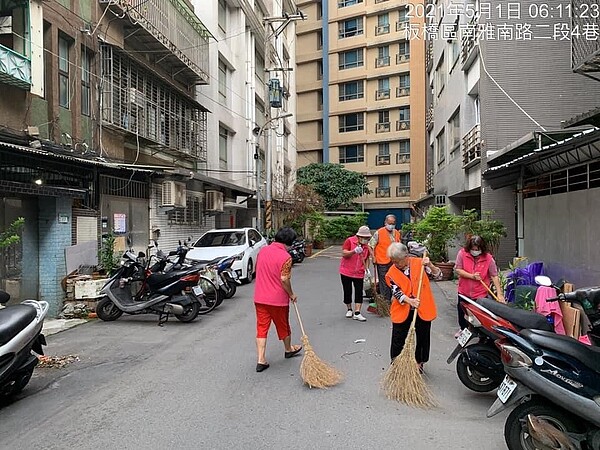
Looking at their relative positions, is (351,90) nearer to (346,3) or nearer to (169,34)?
(346,3)

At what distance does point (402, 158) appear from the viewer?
42.3m

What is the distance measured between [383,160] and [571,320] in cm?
3801

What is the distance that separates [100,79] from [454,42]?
1317 centimetres

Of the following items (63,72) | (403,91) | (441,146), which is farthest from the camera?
(403,91)

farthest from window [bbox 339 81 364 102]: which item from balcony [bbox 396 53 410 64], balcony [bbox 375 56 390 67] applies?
balcony [bbox 396 53 410 64]

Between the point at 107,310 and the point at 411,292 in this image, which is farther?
the point at 107,310

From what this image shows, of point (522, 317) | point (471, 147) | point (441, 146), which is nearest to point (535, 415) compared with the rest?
point (522, 317)

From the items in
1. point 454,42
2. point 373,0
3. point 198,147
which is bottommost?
point 198,147

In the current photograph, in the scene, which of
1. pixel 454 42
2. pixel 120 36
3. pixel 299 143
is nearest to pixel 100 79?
pixel 120 36

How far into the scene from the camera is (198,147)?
17656mm

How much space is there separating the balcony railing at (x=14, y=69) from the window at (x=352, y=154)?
119ft

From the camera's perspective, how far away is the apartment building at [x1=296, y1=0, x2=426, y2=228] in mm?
41188

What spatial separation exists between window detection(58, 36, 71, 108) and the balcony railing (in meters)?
1.55

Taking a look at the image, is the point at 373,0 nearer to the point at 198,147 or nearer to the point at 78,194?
the point at 198,147
